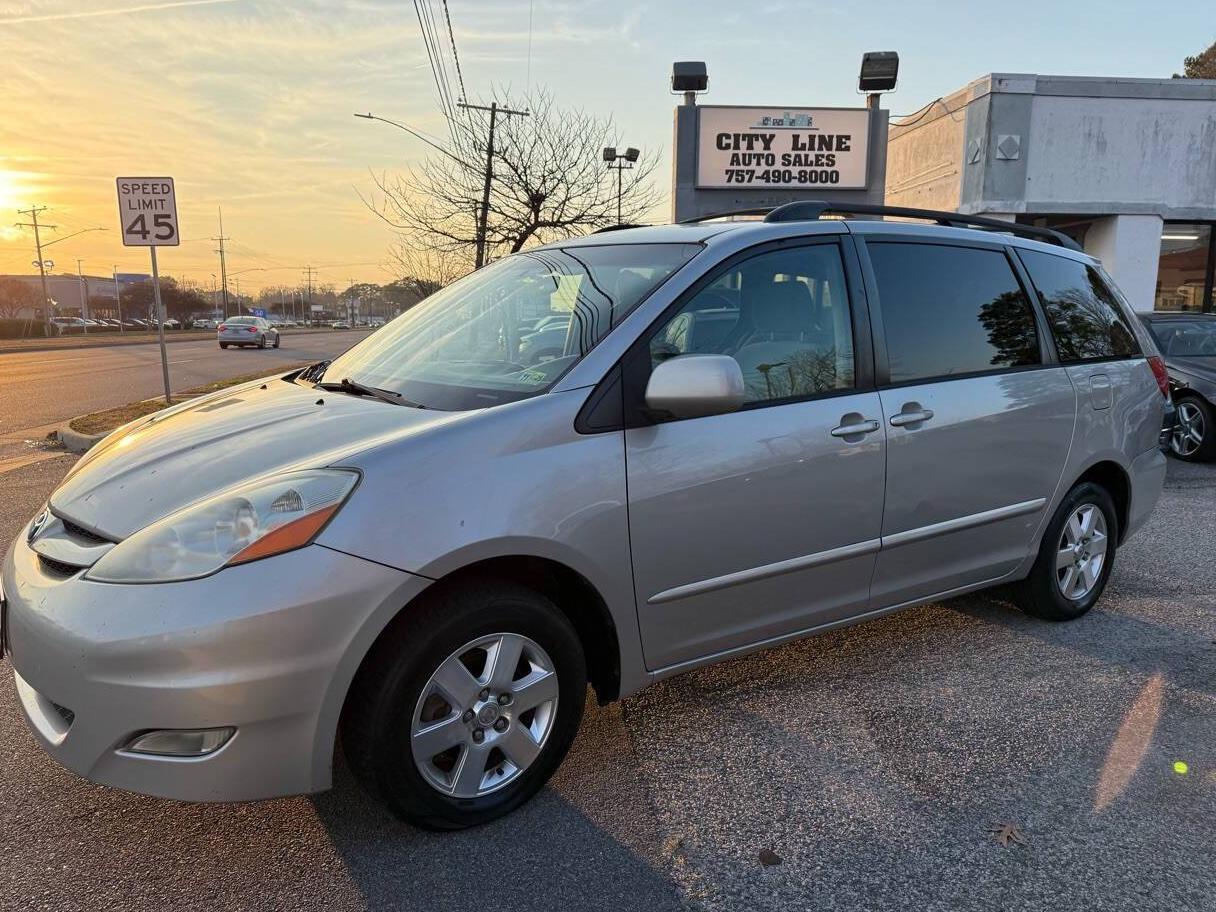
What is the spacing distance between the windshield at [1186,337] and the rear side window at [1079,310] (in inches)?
199

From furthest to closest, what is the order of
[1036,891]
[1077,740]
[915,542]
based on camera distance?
[915,542], [1077,740], [1036,891]

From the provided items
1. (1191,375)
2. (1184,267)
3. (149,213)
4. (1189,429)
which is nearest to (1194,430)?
(1189,429)

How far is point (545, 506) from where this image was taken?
2422mm

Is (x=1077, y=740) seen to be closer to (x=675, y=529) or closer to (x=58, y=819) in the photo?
(x=675, y=529)

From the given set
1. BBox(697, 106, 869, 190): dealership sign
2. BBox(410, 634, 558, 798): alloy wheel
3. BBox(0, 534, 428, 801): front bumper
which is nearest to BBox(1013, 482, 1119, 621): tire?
BBox(410, 634, 558, 798): alloy wheel

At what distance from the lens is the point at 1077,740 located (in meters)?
3.01

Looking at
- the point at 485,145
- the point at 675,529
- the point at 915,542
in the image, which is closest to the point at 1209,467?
the point at 915,542

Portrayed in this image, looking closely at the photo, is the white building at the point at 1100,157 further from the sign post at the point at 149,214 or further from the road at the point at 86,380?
the road at the point at 86,380

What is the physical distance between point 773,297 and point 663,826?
1820 mm

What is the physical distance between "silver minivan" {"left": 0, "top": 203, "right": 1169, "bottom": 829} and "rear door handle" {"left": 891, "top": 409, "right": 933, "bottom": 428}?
4 cm

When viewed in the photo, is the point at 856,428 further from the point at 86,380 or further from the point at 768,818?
the point at 86,380

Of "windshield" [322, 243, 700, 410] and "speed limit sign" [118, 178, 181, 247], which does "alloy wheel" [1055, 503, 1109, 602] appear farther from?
"speed limit sign" [118, 178, 181, 247]

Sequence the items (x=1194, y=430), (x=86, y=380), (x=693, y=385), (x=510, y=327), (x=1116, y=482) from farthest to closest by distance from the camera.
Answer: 1. (x=86, y=380)
2. (x=1194, y=430)
3. (x=1116, y=482)
4. (x=510, y=327)
5. (x=693, y=385)

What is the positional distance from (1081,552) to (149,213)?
1050 cm
